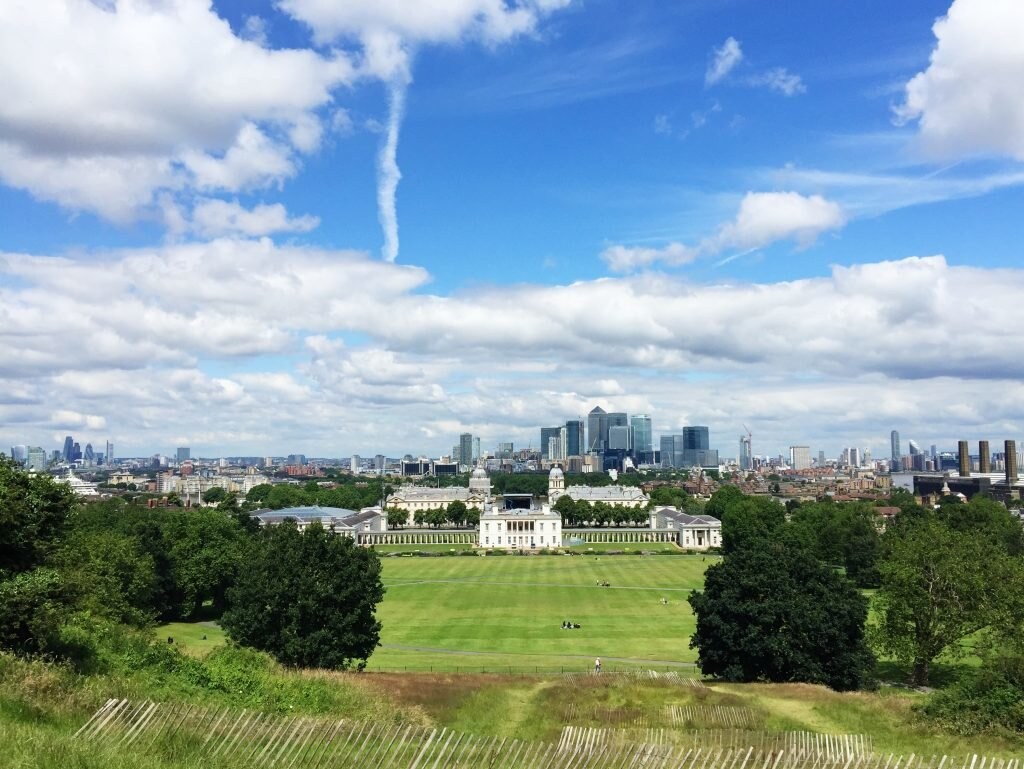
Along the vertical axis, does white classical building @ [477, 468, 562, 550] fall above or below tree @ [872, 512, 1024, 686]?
below

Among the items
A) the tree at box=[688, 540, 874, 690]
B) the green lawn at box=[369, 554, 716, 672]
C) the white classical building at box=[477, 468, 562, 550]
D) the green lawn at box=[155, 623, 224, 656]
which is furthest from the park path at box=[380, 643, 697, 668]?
the white classical building at box=[477, 468, 562, 550]

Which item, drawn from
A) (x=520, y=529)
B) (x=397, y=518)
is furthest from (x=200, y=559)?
(x=397, y=518)

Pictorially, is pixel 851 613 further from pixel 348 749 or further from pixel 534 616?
pixel 534 616

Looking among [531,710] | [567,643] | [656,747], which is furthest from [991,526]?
[656,747]

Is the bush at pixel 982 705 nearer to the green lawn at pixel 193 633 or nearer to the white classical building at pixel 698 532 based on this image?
the green lawn at pixel 193 633

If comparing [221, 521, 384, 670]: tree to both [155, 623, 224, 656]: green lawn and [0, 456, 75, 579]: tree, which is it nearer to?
[0, 456, 75, 579]: tree

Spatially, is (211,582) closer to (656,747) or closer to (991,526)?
(656,747)
